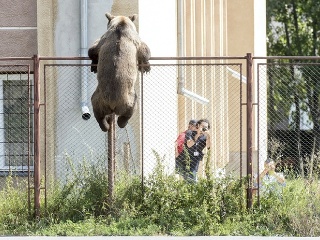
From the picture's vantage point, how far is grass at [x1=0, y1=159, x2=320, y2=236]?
15281 millimetres

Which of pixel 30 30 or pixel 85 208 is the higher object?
pixel 30 30

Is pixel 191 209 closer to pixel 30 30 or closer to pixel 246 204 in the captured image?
pixel 246 204

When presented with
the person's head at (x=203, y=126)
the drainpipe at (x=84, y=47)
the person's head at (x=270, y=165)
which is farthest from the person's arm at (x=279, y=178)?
the drainpipe at (x=84, y=47)

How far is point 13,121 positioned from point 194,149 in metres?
2.91

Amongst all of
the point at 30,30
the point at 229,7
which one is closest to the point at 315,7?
the point at 229,7

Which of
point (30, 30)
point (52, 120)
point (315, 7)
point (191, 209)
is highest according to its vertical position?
point (315, 7)

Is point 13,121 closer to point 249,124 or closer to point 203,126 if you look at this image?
point 203,126

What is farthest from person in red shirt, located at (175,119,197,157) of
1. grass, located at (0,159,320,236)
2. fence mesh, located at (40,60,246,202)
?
grass, located at (0,159,320,236)

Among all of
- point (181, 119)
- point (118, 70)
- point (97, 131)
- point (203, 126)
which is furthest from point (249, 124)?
point (181, 119)

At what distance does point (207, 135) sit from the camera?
55.6 ft

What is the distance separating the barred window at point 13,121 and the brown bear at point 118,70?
2.58 metres

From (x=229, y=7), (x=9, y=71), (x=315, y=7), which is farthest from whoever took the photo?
(x=315, y=7)

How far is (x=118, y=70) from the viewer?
49.3 ft

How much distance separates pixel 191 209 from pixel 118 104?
1739 millimetres
